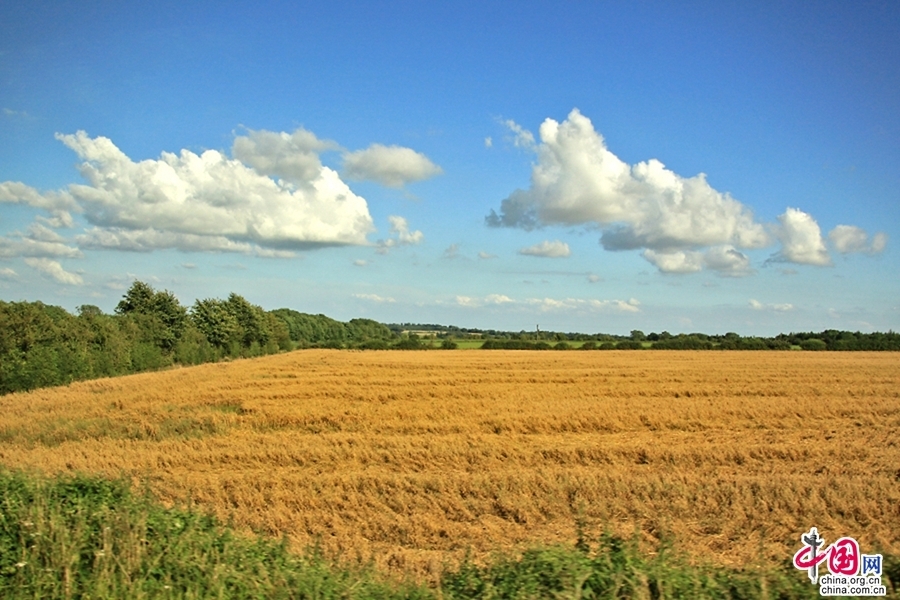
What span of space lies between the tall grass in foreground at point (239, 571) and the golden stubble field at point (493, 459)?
1.06m

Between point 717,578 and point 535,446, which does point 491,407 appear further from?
point 717,578

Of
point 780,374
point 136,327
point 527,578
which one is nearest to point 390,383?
point 780,374

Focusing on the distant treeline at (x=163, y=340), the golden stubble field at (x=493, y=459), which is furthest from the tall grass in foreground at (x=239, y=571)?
the distant treeline at (x=163, y=340)

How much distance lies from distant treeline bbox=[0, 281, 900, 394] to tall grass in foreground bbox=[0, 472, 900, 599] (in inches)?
1271

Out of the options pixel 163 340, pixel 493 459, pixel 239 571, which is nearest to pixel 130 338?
pixel 163 340

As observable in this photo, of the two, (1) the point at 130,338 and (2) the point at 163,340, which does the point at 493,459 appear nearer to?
(1) the point at 130,338

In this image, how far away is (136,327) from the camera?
163 feet

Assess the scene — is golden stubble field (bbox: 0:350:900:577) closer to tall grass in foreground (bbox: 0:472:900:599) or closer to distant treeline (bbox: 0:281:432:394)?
tall grass in foreground (bbox: 0:472:900:599)

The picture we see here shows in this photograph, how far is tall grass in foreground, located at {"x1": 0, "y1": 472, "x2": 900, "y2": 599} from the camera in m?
4.80

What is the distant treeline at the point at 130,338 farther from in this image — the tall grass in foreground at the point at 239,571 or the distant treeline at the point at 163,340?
the tall grass in foreground at the point at 239,571

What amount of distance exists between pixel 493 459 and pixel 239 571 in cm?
881

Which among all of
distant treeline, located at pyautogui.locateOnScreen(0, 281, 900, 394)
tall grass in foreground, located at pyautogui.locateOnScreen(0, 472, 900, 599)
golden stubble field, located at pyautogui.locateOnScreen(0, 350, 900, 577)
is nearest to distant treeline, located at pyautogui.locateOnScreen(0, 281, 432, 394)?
distant treeline, located at pyautogui.locateOnScreen(0, 281, 900, 394)

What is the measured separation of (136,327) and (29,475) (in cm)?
4788

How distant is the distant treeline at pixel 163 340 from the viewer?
3303 centimetres
